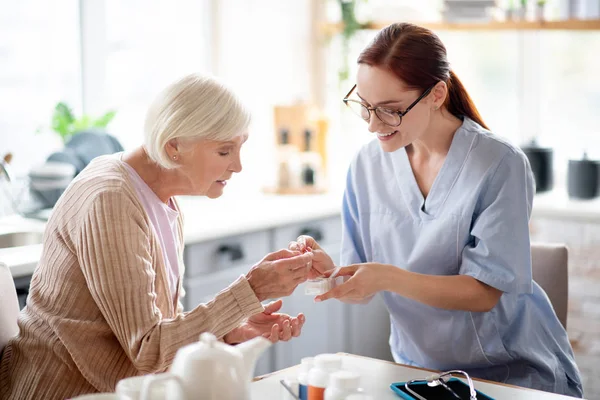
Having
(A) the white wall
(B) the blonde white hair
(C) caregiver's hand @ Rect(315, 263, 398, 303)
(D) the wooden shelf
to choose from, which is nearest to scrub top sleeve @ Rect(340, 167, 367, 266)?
(C) caregiver's hand @ Rect(315, 263, 398, 303)

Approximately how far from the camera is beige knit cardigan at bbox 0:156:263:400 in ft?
5.00

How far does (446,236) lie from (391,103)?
34 cm

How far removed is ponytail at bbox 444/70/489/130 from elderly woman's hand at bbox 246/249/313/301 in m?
0.59

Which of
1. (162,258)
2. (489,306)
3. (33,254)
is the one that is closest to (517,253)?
(489,306)

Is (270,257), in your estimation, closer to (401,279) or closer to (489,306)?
(401,279)

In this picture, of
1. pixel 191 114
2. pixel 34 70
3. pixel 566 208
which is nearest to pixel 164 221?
pixel 191 114

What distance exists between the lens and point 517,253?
6.02ft

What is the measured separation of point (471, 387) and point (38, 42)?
2.31 metres

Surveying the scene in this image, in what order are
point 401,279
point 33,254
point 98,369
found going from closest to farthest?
point 98,369 → point 401,279 → point 33,254

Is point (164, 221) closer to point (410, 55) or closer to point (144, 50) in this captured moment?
point (410, 55)

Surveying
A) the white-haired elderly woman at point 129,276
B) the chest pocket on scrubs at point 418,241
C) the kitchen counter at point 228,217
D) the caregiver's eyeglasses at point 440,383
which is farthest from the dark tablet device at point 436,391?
the kitchen counter at point 228,217

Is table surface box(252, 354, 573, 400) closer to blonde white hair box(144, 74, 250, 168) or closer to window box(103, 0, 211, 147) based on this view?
→ blonde white hair box(144, 74, 250, 168)

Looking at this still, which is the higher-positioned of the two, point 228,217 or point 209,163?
point 209,163

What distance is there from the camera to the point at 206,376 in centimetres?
105
